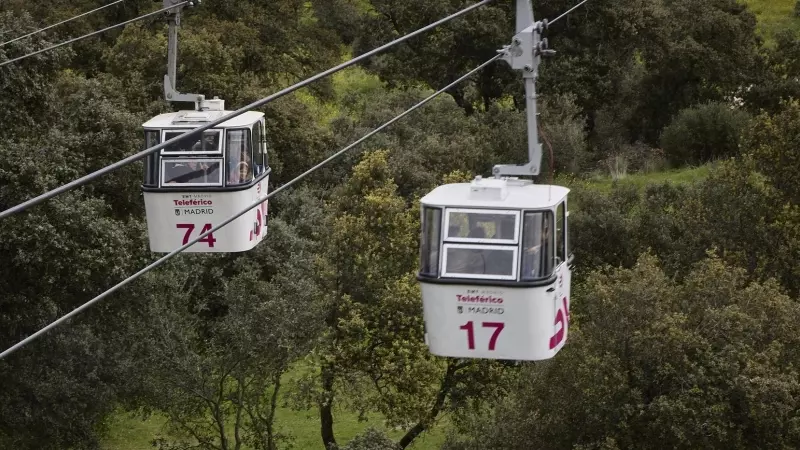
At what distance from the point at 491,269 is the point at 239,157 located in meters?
5.02

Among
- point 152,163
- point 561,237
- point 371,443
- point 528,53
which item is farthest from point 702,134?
point 528,53

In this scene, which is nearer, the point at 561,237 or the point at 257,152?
the point at 561,237

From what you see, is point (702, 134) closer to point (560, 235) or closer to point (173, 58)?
point (173, 58)

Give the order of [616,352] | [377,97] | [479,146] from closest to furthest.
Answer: [616,352], [479,146], [377,97]

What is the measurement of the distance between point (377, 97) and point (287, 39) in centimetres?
357

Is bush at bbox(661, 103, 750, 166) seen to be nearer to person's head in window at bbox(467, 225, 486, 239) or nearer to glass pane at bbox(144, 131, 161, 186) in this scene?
glass pane at bbox(144, 131, 161, 186)

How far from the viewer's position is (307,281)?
25031mm

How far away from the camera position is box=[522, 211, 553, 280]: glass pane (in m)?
10.9

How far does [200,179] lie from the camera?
49.1ft

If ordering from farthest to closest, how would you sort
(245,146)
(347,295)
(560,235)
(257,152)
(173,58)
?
(347,295) < (257,152) < (245,146) < (173,58) < (560,235)

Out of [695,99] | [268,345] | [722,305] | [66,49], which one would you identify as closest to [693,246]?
[722,305]

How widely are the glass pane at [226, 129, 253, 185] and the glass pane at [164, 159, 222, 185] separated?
0.52ft

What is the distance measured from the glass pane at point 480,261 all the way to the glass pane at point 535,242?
12 cm

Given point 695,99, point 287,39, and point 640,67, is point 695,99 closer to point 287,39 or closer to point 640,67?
point 640,67
